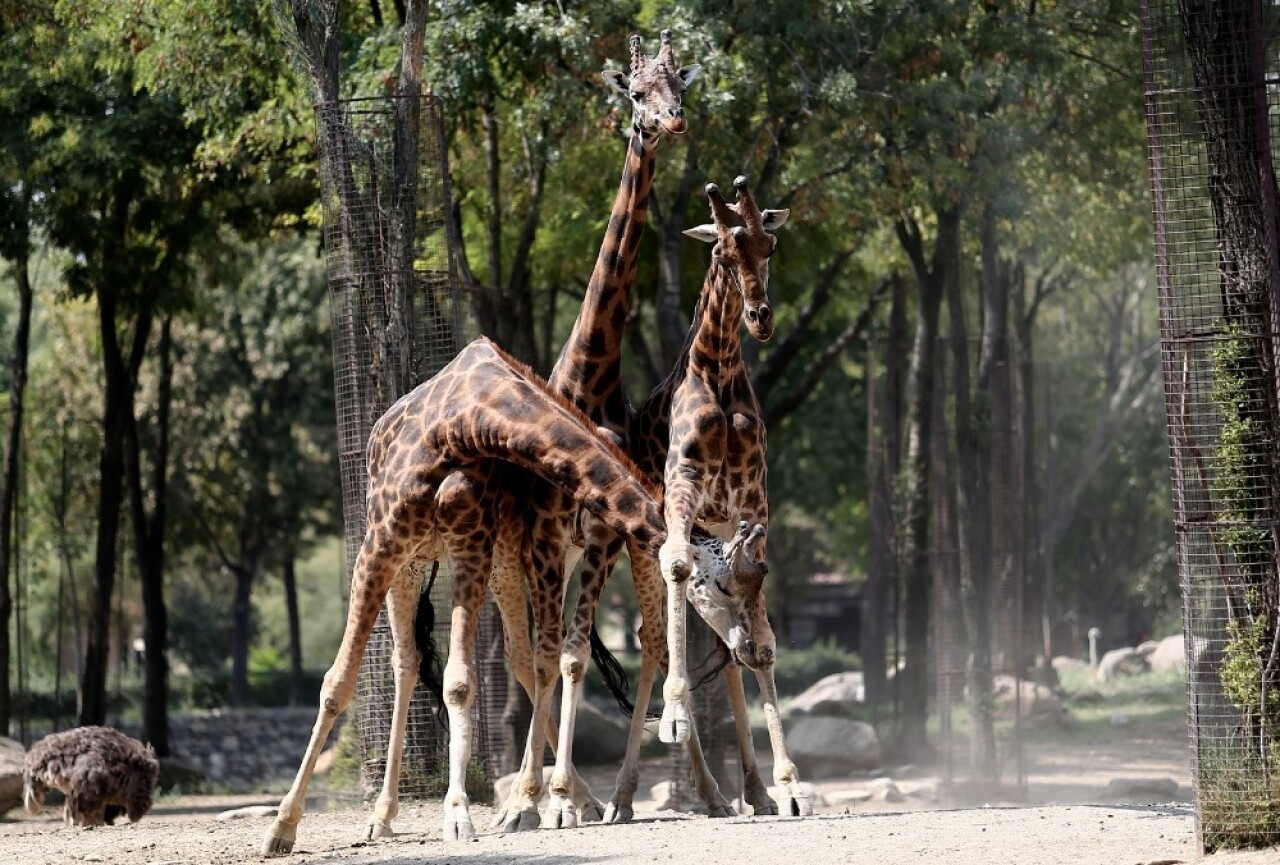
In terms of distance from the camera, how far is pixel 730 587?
991 cm

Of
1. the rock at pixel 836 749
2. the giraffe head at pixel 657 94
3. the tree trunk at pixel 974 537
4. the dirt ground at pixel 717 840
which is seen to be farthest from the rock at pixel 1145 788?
the giraffe head at pixel 657 94

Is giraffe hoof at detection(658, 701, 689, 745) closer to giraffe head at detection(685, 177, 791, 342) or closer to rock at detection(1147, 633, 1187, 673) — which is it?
giraffe head at detection(685, 177, 791, 342)

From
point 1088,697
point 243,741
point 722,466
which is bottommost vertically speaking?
point 243,741

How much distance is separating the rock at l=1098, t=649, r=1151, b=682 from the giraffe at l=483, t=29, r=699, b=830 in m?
26.7

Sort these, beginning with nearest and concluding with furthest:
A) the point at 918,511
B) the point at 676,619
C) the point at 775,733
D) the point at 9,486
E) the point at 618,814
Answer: the point at 676,619
the point at 775,733
the point at 618,814
the point at 918,511
the point at 9,486

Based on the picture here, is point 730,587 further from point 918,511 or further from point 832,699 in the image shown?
point 832,699

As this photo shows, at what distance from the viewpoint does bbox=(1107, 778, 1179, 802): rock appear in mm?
17266

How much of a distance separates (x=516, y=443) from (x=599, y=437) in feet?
1.61

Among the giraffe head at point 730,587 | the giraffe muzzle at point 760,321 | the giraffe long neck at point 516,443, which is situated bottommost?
the giraffe head at point 730,587

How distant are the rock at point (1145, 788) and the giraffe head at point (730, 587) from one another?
850 centimetres

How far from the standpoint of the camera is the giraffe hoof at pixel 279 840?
10359mm

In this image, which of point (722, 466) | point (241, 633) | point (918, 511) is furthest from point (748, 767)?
point (241, 633)

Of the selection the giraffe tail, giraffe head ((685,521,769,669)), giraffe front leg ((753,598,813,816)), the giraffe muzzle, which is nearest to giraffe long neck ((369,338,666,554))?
giraffe head ((685,521,769,669))

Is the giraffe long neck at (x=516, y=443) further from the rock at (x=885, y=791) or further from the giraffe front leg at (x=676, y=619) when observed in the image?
the rock at (x=885, y=791)
